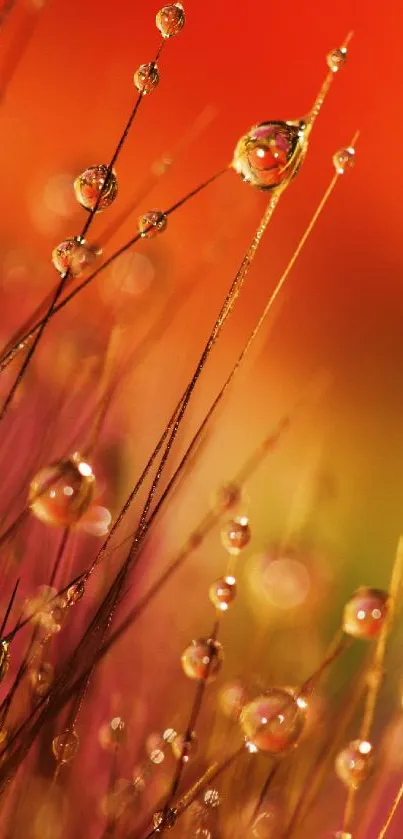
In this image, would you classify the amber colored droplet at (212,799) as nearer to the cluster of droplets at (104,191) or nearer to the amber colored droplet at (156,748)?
the amber colored droplet at (156,748)

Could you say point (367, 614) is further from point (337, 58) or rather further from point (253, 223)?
point (253, 223)

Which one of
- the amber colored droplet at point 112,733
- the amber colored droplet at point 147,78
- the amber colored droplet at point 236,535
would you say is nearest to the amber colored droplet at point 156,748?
the amber colored droplet at point 112,733

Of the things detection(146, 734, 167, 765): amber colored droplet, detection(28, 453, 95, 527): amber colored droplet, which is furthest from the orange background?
detection(28, 453, 95, 527): amber colored droplet

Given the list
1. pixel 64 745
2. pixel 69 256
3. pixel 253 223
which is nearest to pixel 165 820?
pixel 64 745

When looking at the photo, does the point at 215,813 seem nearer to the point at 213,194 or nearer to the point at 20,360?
the point at 20,360

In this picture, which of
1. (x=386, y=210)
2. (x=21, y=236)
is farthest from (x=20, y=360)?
(x=386, y=210)
